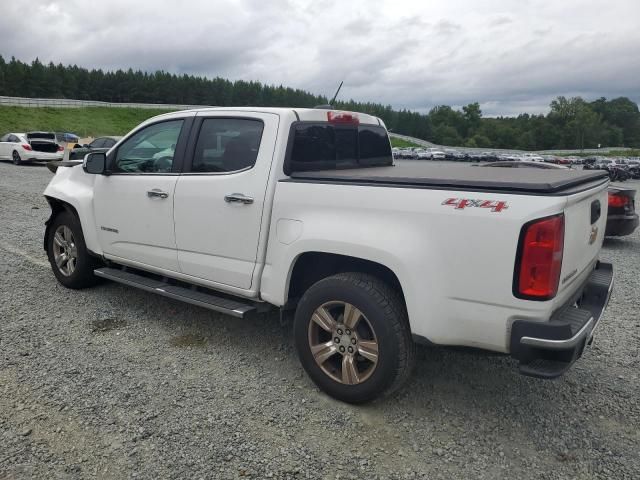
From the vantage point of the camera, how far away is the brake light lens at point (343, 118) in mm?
3998

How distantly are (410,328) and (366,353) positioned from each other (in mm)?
340

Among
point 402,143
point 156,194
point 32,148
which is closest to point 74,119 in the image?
point 32,148

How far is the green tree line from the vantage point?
91.5 metres

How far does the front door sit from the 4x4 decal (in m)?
2.29

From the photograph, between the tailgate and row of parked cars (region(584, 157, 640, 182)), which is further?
row of parked cars (region(584, 157, 640, 182))

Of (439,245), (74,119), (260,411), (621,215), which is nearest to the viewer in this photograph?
(439,245)

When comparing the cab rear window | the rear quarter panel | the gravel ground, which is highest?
the cab rear window

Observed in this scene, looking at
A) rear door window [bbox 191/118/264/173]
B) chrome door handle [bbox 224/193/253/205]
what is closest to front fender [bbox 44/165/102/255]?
rear door window [bbox 191/118/264/173]

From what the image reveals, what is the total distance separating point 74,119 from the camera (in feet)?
229

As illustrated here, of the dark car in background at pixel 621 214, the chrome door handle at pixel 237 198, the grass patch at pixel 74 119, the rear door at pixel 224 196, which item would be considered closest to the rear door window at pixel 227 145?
the rear door at pixel 224 196

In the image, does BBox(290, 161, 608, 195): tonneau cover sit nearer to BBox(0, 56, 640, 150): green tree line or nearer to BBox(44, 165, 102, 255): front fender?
BBox(44, 165, 102, 255): front fender

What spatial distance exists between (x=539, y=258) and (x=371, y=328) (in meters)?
1.02

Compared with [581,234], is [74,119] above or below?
above

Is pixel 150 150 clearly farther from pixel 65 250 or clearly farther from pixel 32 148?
pixel 32 148
